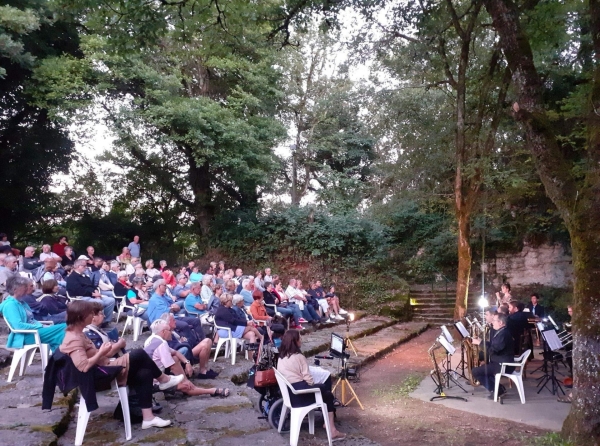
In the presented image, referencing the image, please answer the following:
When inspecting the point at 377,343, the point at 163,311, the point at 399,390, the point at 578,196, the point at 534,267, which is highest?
the point at 578,196

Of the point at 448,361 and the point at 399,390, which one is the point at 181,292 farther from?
the point at 448,361

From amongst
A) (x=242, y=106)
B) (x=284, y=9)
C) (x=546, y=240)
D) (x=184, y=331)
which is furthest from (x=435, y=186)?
(x=184, y=331)

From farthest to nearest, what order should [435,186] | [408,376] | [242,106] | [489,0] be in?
[242,106]
[435,186]
[408,376]
[489,0]

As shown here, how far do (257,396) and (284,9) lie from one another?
549 cm

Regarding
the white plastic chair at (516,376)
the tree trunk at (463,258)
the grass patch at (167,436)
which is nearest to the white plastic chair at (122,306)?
the grass patch at (167,436)

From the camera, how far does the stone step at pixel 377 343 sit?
810cm

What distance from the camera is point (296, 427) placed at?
4426 mm

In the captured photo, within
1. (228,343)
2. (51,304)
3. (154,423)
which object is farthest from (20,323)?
(228,343)

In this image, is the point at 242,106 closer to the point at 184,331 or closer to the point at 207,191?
the point at 207,191

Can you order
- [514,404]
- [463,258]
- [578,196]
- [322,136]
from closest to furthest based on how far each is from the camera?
[578,196] < [514,404] < [463,258] < [322,136]

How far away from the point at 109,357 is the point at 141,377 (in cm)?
36

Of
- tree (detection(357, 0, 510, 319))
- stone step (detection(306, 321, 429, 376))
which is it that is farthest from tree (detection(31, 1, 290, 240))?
stone step (detection(306, 321, 429, 376))

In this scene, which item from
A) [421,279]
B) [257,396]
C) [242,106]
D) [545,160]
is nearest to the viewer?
[545,160]

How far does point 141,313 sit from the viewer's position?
805cm
